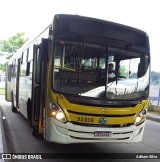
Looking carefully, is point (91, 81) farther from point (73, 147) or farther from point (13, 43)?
point (13, 43)

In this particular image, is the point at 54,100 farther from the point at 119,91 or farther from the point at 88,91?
the point at 119,91

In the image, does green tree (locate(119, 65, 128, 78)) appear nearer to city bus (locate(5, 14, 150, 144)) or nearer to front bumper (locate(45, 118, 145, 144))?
city bus (locate(5, 14, 150, 144))

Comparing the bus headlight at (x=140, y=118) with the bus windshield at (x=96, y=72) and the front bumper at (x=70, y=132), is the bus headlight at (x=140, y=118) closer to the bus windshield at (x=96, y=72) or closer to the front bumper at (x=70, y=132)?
the bus windshield at (x=96, y=72)

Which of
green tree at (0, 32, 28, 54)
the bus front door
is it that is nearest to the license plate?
the bus front door

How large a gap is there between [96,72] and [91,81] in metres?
0.26

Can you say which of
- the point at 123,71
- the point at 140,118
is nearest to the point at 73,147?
the point at 140,118

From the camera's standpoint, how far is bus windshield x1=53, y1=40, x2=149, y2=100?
295 inches

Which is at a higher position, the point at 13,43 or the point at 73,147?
the point at 73,147

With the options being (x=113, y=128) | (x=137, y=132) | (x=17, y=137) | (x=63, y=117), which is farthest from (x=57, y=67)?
(x=17, y=137)

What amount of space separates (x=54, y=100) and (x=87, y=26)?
177 centimetres

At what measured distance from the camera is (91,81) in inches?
301

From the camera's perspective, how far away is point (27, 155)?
317 inches

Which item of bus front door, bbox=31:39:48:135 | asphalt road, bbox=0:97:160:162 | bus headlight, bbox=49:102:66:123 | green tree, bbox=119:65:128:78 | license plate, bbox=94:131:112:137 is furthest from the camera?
asphalt road, bbox=0:97:160:162

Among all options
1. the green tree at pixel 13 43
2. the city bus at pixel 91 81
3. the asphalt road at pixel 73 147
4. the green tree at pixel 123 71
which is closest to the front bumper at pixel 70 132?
the city bus at pixel 91 81
